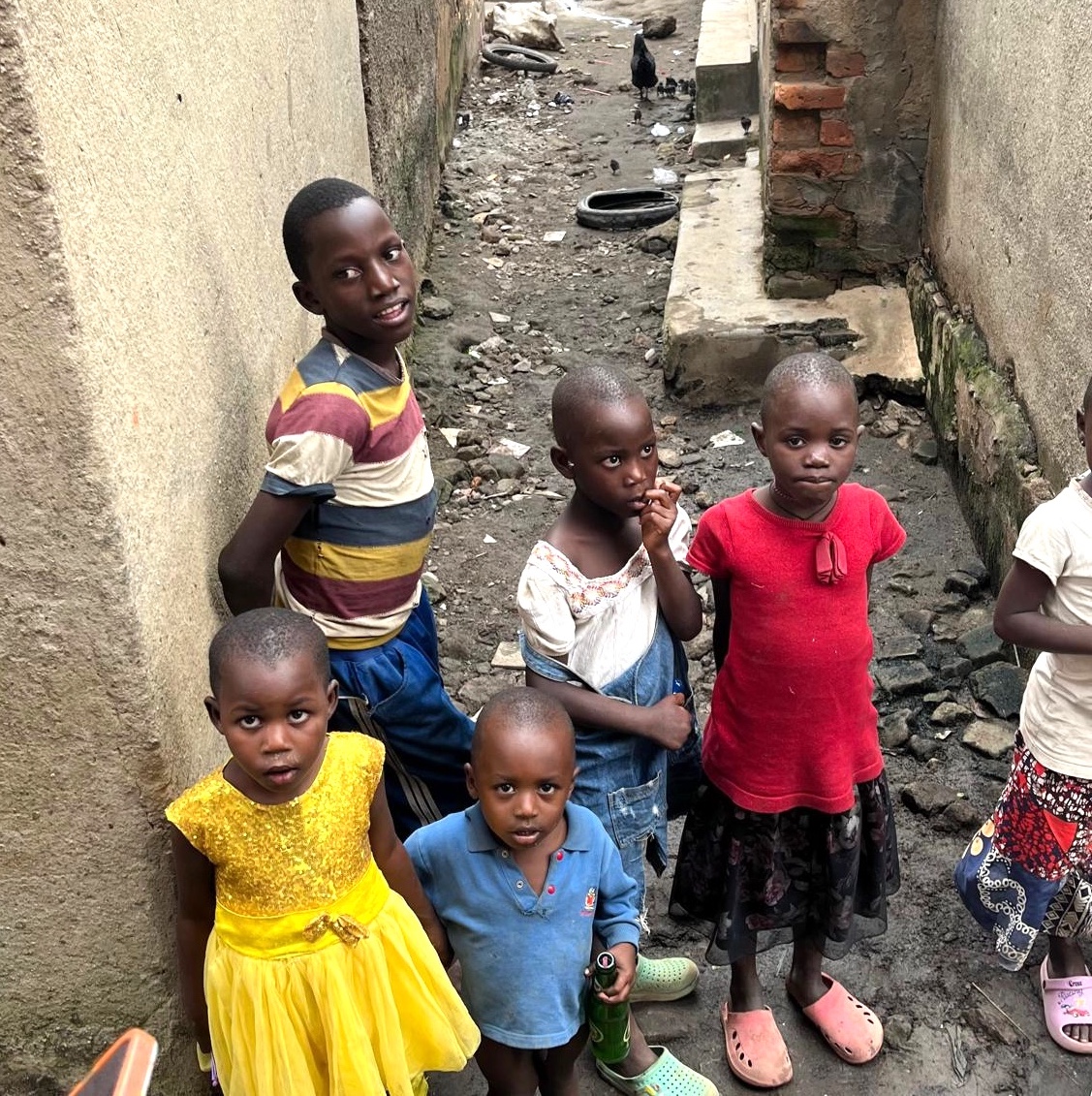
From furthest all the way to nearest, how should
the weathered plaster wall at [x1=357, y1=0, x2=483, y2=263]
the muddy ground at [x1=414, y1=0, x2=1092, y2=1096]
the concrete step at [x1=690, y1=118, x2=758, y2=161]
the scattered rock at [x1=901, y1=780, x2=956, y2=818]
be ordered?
1. the concrete step at [x1=690, y1=118, x2=758, y2=161]
2. the weathered plaster wall at [x1=357, y1=0, x2=483, y2=263]
3. the scattered rock at [x1=901, y1=780, x2=956, y2=818]
4. the muddy ground at [x1=414, y1=0, x2=1092, y2=1096]

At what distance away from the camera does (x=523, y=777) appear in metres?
1.76

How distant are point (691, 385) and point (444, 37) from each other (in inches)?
172

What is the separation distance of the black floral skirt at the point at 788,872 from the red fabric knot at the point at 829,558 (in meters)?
0.45

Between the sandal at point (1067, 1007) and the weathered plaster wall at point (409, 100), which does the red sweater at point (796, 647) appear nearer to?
the sandal at point (1067, 1007)

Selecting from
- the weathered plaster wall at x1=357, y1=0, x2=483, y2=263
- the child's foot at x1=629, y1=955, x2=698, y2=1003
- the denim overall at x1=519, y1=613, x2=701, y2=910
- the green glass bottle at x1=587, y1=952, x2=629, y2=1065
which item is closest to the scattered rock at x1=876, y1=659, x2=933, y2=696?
the child's foot at x1=629, y1=955, x2=698, y2=1003

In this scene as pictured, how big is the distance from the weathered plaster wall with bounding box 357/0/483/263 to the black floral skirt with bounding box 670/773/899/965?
342 cm

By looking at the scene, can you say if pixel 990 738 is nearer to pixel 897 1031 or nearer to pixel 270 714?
pixel 897 1031

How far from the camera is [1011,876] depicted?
91.7 inches

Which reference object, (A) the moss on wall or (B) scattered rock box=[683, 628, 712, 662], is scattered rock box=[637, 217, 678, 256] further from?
(B) scattered rock box=[683, 628, 712, 662]

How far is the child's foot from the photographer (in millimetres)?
2445

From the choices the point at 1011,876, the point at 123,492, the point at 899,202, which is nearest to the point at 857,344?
the point at 899,202

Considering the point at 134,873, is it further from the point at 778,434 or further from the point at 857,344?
the point at 857,344

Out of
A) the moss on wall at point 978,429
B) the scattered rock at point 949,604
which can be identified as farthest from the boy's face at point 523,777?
the scattered rock at point 949,604

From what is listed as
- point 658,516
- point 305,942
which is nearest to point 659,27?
point 658,516
